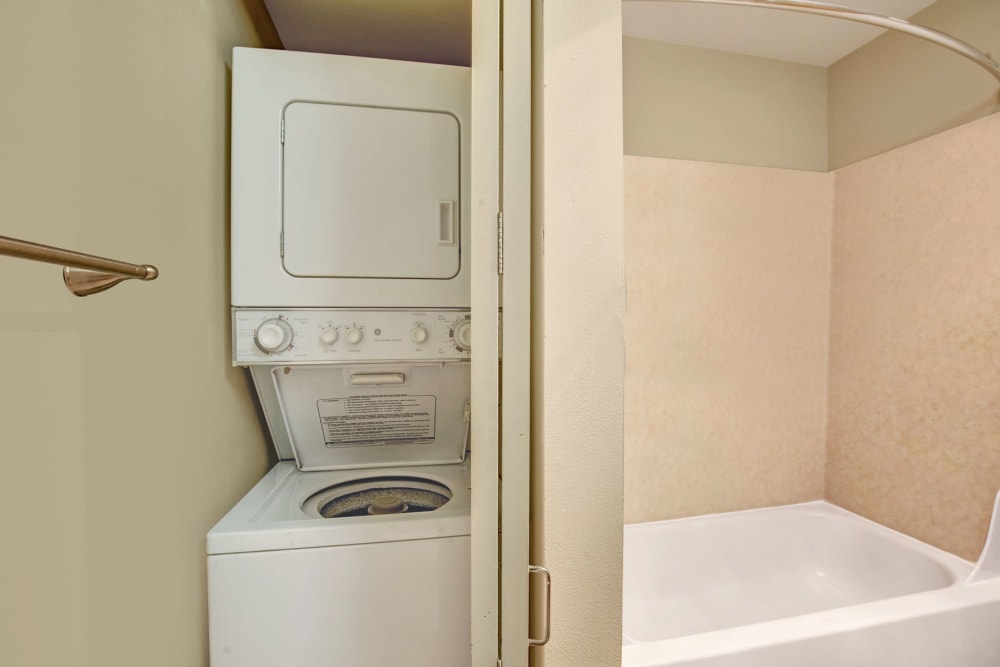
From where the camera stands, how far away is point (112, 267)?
70 centimetres

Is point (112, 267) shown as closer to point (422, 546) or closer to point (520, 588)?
point (520, 588)

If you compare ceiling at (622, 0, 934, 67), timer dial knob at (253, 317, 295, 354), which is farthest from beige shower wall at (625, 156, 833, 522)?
timer dial knob at (253, 317, 295, 354)

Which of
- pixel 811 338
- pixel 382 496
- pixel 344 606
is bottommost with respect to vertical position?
pixel 344 606

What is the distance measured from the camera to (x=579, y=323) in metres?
0.72

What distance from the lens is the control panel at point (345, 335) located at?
1389 millimetres

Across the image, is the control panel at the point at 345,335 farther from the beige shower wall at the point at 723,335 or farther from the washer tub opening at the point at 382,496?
the beige shower wall at the point at 723,335

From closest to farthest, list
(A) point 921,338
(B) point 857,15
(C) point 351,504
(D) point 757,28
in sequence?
(B) point 857,15, (C) point 351,504, (A) point 921,338, (D) point 757,28

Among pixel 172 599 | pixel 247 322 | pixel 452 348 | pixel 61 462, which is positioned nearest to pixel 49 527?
pixel 61 462

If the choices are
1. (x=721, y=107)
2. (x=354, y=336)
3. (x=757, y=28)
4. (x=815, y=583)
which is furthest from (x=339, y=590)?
(x=757, y=28)

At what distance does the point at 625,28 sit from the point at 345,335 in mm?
1848

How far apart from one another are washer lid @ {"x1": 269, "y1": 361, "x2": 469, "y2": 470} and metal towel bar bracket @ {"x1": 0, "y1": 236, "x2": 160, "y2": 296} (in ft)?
2.57

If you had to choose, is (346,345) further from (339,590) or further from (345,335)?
(339,590)

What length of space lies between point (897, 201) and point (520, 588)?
235 cm

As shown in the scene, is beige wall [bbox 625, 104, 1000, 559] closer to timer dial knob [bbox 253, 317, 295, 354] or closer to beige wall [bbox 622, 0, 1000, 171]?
beige wall [bbox 622, 0, 1000, 171]
